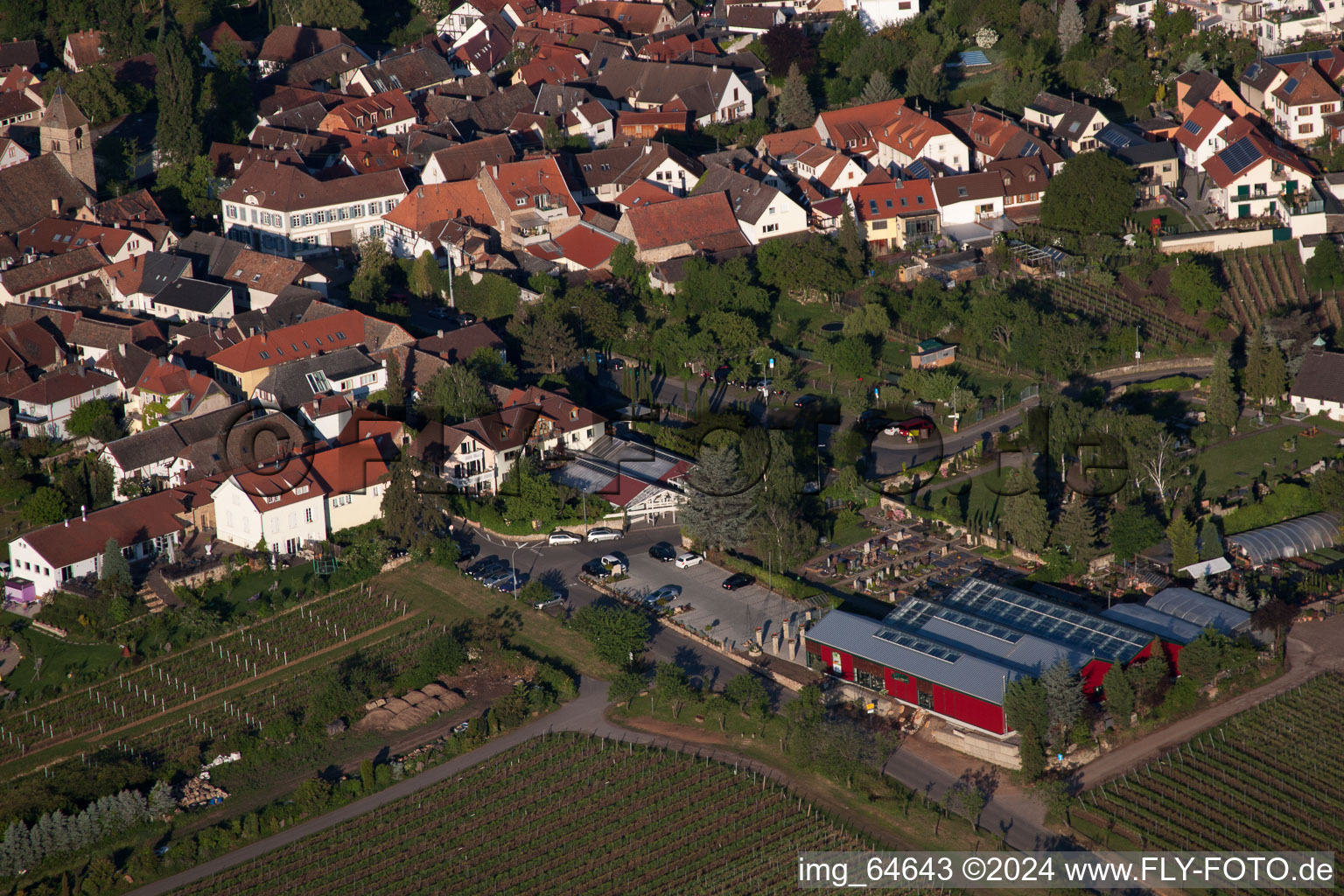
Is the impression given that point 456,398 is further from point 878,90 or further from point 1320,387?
point 878,90

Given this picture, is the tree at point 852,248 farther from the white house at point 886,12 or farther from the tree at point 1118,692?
the tree at point 1118,692

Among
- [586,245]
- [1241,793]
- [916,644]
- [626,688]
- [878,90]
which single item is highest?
[878,90]

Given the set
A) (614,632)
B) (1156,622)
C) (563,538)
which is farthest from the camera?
(563,538)

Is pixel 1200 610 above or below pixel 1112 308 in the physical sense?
below

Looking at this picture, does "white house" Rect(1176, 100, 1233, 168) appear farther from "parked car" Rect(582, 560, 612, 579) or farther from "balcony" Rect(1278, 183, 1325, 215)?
"parked car" Rect(582, 560, 612, 579)

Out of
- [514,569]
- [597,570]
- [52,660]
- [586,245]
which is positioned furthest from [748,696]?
[586,245]

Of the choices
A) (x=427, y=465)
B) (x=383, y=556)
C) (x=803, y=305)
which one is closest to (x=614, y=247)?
(x=803, y=305)
